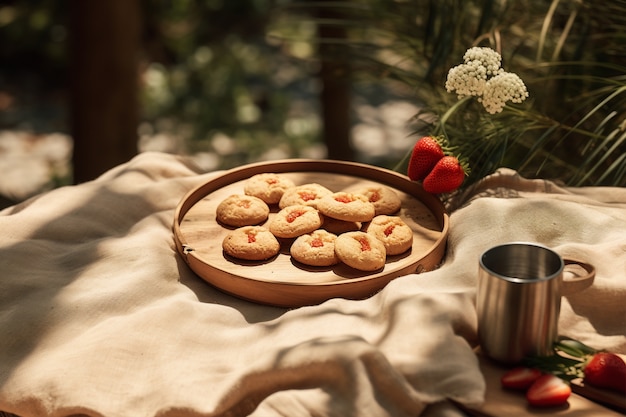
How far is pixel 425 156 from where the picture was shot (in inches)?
85.8

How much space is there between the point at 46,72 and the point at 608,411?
557 cm

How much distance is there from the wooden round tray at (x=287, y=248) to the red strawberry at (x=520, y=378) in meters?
0.39

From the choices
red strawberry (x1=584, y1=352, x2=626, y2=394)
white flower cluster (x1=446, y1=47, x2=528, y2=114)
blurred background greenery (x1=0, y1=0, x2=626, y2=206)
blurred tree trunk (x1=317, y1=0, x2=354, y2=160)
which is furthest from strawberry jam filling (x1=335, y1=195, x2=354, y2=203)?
blurred tree trunk (x1=317, y1=0, x2=354, y2=160)

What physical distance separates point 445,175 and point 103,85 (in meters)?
2.22

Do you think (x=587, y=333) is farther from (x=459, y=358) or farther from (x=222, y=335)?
(x=222, y=335)

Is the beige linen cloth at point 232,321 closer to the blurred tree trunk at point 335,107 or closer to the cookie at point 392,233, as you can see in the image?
the cookie at point 392,233

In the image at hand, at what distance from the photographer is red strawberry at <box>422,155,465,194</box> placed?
7.00ft

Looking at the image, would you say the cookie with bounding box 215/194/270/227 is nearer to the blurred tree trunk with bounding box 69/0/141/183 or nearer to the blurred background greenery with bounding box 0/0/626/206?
the blurred background greenery with bounding box 0/0/626/206

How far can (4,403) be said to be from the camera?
1629 millimetres

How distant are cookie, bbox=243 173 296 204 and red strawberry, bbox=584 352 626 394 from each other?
3.27ft

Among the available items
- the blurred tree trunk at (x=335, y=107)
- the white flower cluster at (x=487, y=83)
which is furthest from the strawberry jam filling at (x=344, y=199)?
the blurred tree trunk at (x=335, y=107)

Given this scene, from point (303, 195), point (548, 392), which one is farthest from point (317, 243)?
point (548, 392)

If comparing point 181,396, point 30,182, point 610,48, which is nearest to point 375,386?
point 181,396

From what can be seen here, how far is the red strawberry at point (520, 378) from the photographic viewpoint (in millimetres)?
1531
